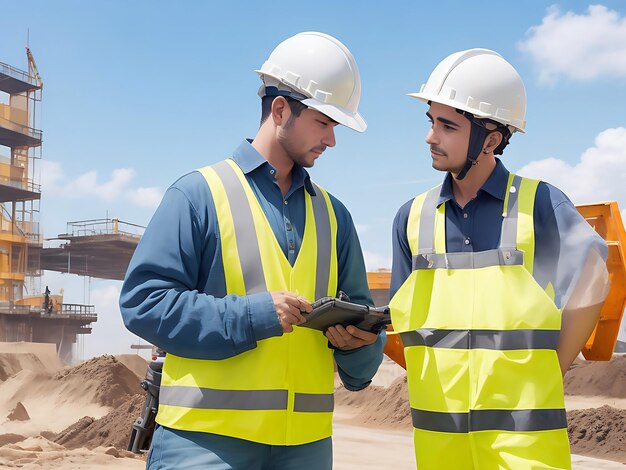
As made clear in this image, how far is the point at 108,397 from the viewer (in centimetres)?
1666

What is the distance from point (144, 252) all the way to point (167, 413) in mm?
545

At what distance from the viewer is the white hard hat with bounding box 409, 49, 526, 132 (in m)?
2.87

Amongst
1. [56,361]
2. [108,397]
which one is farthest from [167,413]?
[56,361]

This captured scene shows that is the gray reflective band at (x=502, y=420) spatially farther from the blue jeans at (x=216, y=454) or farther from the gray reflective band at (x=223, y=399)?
the gray reflective band at (x=223, y=399)

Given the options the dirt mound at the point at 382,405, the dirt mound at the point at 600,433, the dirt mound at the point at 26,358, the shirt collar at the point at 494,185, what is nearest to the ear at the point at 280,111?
the shirt collar at the point at 494,185

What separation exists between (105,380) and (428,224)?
15.7 metres

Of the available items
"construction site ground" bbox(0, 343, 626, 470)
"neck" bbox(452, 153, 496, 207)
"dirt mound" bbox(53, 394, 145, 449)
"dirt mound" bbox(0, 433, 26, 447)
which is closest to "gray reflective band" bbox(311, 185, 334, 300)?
"neck" bbox(452, 153, 496, 207)

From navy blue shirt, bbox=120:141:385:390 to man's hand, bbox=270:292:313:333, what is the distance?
0.02 meters

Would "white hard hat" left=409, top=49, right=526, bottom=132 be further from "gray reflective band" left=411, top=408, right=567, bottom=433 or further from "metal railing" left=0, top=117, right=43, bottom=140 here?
"metal railing" left=0, top=117, right=43, bottom=140

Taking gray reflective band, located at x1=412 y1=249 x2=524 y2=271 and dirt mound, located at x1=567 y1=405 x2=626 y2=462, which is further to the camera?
dirt mound, located at x1=567 y1=405 x2=626 y2=462

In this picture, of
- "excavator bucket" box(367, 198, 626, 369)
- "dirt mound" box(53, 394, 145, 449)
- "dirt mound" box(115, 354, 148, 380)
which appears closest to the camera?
"excavator bucket" box(367, 198, 626, 369)

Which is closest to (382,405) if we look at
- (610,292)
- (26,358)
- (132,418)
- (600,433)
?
(600,433)

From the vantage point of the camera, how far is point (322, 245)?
270 centimetres

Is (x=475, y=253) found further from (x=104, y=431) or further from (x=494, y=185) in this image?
(x=104, y=431)
